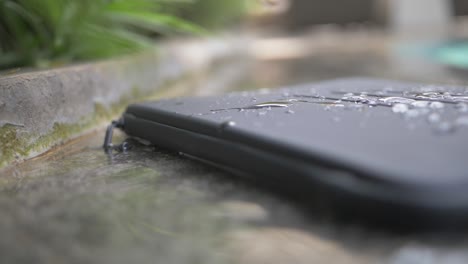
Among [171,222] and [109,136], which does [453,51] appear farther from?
[171,222]

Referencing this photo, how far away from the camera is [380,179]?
37cm

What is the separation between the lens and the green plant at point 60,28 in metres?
1.08

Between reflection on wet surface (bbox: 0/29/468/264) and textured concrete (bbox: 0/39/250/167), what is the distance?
6 cm

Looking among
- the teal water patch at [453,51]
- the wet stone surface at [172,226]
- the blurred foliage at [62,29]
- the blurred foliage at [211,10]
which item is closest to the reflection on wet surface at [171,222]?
the wet stone surface at [172,226]

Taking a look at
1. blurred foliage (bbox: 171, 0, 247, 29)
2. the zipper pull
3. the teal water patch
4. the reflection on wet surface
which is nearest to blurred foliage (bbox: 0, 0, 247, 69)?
the zipper pull

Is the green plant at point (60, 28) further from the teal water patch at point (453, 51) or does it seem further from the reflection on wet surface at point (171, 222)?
the teal water patch at point (453, 51)

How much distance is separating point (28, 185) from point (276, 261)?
1.09 ft

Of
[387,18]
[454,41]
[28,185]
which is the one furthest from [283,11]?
[28,185]

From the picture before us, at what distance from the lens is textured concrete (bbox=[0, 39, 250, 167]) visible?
0.67 m

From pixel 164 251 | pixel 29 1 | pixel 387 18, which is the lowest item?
pixel 164 251

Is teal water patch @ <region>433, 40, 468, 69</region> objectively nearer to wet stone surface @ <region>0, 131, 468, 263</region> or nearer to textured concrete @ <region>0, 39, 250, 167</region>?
textured concrete @ <region>0, 39, 250, 167</region>

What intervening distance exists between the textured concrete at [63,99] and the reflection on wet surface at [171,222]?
0.06 metres

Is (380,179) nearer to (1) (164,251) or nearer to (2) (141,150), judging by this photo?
(1) (164,251)

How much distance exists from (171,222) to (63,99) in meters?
0.45
